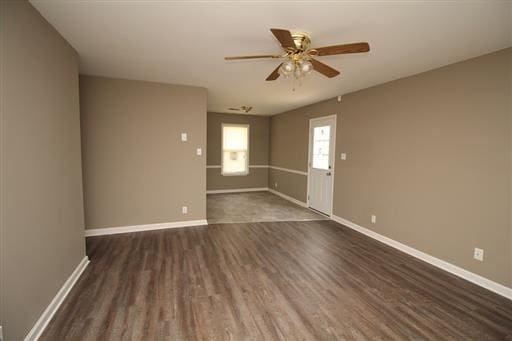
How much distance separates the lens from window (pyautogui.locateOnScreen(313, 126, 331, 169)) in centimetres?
520

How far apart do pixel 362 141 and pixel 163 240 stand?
3.79 m

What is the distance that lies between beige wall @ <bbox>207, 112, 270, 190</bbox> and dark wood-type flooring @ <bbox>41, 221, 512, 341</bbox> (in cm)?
411

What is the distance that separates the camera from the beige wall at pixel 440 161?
2.49 metres

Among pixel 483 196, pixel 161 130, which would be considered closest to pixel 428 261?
pixel 483 196

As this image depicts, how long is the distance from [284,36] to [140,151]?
3233 millimetres

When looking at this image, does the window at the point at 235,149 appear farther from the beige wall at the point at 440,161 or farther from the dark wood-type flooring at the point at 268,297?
the dark wood-type flooring at the point at 268,297

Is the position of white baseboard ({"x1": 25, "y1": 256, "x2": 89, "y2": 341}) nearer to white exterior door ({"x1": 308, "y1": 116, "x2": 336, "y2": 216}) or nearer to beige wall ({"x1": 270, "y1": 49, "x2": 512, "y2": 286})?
beige wall ({"x1": 270, "y1": 49, "x2": 512, "y2": 286})

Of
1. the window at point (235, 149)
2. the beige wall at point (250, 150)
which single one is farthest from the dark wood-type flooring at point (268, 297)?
the window at point (235, 149)

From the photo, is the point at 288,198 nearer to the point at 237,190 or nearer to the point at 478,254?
the point at 237,190

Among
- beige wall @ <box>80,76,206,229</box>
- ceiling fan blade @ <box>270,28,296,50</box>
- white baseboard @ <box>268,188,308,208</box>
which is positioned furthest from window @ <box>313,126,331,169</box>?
ceiling fan blade @ <box>270,28,296,50</box>

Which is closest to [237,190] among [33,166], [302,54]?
[302,54]

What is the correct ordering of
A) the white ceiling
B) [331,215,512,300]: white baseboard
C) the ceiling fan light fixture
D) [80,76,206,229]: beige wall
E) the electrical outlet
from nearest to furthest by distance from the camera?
1. the white ceiling
2. the ceiling fan light fixture
3. [331,215,512,300]: white baseboard
4. the electrical outlet
5. [80,76,206,229]: beige wall

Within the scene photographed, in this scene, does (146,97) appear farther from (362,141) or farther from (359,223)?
(359,223)

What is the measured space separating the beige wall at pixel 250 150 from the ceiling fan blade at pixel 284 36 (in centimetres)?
571
